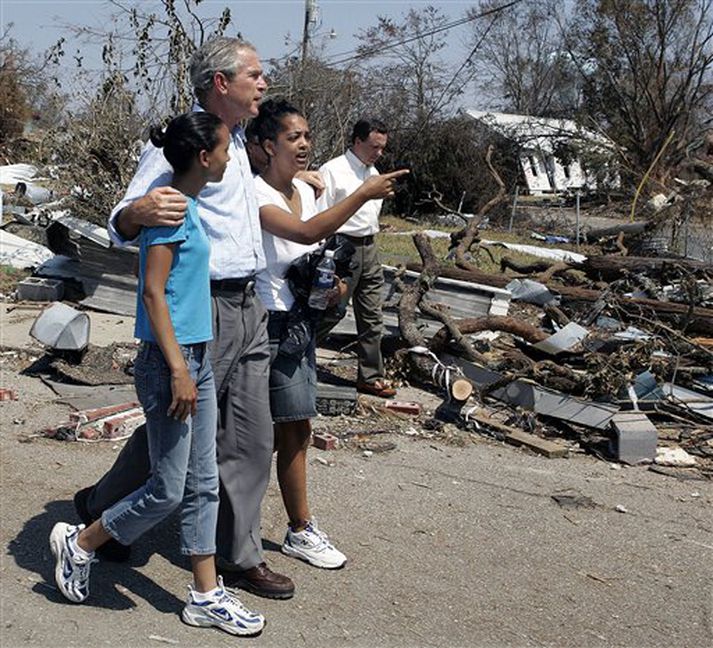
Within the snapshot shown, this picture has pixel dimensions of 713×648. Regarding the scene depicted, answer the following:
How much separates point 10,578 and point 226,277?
1.41 m

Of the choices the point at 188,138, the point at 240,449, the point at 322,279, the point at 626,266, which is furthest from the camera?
the point at 626,266

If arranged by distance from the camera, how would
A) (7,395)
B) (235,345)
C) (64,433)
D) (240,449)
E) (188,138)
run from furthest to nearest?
(7,395), (64,433), (240,449), (235,345), (188,138)

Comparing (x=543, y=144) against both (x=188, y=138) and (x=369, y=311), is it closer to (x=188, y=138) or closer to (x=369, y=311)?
(x=369, y=311)

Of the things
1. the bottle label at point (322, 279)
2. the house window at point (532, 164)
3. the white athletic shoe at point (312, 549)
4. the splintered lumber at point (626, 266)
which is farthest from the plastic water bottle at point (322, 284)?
the house window at point (532, 164)

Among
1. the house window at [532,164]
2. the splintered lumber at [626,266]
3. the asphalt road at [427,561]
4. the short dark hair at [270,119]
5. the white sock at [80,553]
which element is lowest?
the asphalt road at [427,561]

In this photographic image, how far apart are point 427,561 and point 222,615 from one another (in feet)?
3.80

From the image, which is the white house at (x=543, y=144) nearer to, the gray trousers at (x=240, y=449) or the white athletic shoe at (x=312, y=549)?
the white athletic shoe at (x=312, y=549)

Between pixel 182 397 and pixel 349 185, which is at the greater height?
pixel 349 185

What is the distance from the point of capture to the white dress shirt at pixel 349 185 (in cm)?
711

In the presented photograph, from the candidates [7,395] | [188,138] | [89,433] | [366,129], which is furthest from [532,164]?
[188,138]

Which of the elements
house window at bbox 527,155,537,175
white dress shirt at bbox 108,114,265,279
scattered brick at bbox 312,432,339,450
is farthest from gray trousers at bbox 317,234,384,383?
house window at bbox 527,155,537,175

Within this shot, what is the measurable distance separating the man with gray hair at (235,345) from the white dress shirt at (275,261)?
143mm

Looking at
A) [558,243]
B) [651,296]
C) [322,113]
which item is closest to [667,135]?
[558,243]

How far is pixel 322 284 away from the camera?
4090mm
